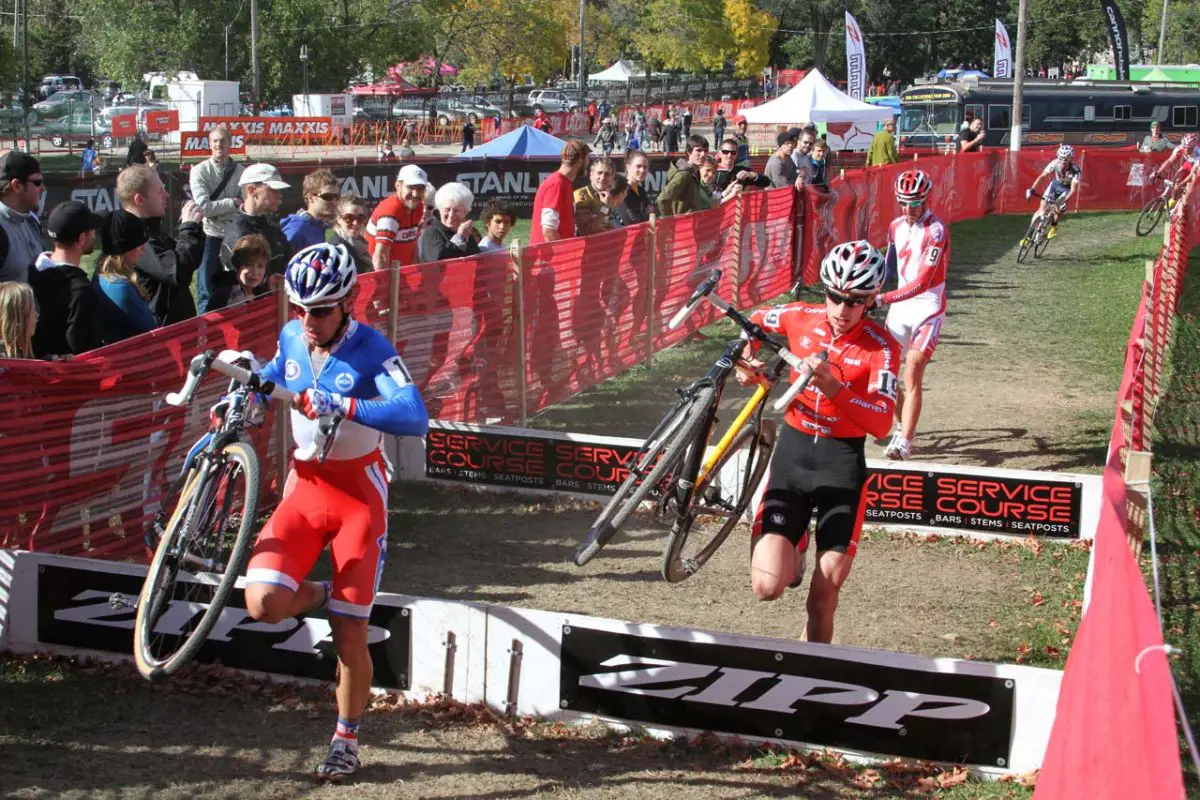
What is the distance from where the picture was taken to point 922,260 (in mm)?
10250

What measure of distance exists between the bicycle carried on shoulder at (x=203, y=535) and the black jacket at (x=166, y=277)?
280 cm

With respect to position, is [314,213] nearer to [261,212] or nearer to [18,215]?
[261,212]

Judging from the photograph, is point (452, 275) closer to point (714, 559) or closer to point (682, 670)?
point (714, 559)

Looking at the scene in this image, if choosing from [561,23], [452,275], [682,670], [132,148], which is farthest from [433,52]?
[682,670]

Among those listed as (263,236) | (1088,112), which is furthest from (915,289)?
(1088,112)

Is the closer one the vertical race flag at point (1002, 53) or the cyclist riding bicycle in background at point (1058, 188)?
the cyclist riding bicycle in background at point (1058, 188)

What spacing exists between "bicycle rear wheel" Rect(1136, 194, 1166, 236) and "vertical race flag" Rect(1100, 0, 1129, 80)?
102 feet

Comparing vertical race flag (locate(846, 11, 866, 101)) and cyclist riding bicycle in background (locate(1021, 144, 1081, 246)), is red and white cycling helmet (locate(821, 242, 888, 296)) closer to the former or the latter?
cyclist riding bicycle in background (locate(1021, 144, 1081, 246))

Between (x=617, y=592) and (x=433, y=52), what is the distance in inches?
3111

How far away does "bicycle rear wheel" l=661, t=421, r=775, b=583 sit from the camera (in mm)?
7137

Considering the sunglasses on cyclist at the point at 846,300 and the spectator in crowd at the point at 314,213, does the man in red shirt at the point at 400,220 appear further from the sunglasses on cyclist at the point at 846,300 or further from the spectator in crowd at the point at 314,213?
the sunglasses on cyclist at the point at 846,300

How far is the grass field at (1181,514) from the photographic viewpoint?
6805 mm

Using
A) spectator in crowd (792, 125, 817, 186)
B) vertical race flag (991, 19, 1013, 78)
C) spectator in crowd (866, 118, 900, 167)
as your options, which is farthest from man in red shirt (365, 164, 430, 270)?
vertical race flag (991, 19, 1013, 78)

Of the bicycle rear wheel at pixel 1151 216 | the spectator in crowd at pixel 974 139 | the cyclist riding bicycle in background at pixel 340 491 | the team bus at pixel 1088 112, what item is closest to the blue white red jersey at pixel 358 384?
the cyclist riding bicycle in background at pixel 340 491
